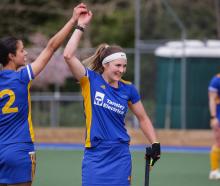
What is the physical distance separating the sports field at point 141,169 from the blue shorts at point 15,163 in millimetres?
5044

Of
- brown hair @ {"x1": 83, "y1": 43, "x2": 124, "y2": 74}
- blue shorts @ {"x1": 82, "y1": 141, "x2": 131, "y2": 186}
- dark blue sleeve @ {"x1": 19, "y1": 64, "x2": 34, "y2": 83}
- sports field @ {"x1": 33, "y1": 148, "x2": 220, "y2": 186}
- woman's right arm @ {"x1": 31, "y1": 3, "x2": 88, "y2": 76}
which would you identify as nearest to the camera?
woman's right arm @ {"x1": 31, "y1": 3, "x2": 88, "y2": 76}

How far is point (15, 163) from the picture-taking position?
6.52m

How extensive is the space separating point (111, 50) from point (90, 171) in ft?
3.56

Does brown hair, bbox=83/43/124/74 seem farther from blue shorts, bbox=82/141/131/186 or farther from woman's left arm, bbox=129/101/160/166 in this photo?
blue shorts, bbox=82/141/131/186

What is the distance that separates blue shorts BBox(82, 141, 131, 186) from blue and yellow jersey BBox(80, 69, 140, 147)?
66 mm

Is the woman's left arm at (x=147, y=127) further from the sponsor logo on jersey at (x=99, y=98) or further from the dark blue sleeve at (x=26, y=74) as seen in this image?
the dark blue sleeve at (x=26, y=74)

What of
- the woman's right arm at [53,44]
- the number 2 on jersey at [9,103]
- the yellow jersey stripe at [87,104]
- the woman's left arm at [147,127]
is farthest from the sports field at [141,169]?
the woman's right arm at [53,44]

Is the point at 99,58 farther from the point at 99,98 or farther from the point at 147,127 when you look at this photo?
the point at 147,127

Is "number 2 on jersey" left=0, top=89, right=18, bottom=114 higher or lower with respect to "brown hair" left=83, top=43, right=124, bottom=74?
lower

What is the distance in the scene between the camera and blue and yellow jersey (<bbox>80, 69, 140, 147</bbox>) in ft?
21.9

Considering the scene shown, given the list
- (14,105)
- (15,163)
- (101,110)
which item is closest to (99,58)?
(101,110)

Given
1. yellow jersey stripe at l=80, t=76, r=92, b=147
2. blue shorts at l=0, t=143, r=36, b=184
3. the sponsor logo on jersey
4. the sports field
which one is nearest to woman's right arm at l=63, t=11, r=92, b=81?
yellow jersey stripe at l=80, t=76, r=92, b=147

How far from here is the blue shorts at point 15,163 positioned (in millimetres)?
6520

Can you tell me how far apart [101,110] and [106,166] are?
47 centimetres
